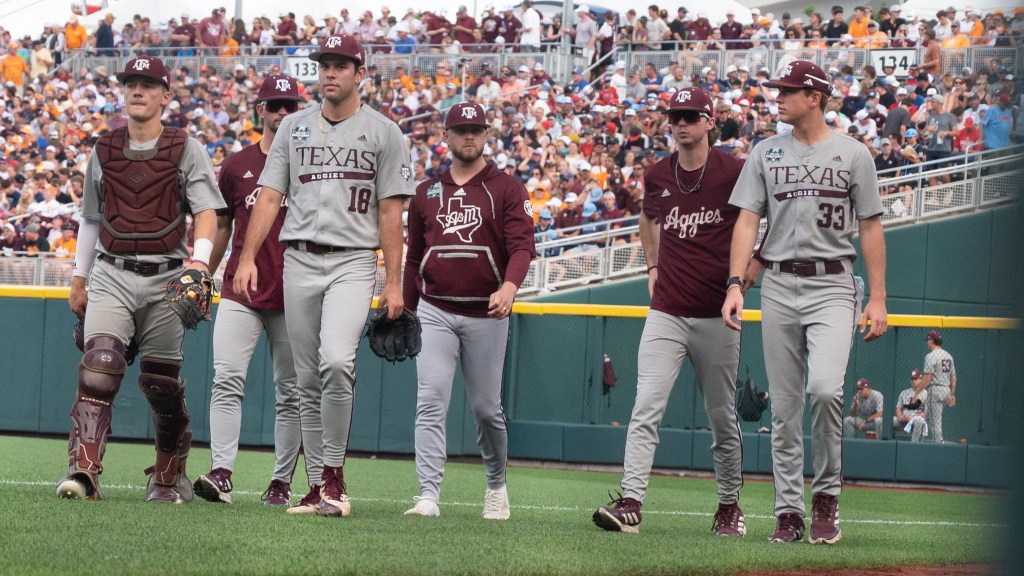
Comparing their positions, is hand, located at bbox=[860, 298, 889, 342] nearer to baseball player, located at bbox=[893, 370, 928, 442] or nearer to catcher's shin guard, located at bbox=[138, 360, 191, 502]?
catcher's shin guard, located at bbox=[138, 360, 191, 502]

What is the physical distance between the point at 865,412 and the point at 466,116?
6795 millimetres

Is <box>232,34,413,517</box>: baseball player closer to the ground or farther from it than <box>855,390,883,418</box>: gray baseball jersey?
farther from it

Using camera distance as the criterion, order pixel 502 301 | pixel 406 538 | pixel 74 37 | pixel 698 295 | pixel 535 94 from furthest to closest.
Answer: pixel 74 37
pixel 535 94
pixel 698 295
pixel 502 301
pixel 406 538

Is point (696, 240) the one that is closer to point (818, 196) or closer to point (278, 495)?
point (818, 196)

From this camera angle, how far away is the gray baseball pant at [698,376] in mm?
5957

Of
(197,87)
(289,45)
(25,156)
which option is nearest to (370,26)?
(289,45)

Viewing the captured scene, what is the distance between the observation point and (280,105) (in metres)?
6.63

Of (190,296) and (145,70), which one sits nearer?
(190,296)

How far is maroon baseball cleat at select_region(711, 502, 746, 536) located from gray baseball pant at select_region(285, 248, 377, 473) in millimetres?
1855

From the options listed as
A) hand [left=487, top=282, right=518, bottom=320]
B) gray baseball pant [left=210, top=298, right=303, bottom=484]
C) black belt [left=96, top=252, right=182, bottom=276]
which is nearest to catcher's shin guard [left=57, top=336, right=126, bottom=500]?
black belt [left=96, top=252, right=182, bottom=276]

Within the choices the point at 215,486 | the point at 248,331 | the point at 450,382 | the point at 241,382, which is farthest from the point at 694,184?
the point at 215,486

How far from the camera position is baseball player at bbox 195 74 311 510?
6.26m

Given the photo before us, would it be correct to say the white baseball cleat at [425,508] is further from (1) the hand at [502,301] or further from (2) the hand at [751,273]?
(2) the hand at [751,273]

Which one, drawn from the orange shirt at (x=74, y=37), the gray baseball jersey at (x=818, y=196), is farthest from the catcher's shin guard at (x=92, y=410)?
the orange shirt at (x=74, y=37)
